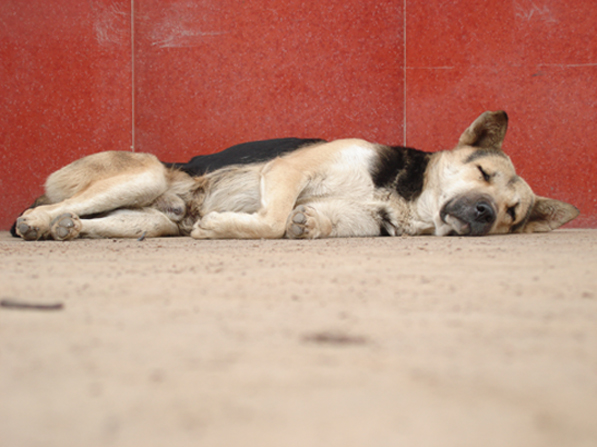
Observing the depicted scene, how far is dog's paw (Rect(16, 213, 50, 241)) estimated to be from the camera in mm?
2996

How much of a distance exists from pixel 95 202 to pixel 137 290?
7.64 ft

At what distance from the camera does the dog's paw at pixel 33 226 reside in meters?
3.00

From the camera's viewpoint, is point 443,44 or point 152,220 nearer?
point 152,220

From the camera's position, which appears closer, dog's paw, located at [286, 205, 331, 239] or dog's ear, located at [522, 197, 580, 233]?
dog's paw, located at [286, 205, 331, 239]

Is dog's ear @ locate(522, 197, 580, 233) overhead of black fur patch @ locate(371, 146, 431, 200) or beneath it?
beneath

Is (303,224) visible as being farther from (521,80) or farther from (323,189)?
(521,80)

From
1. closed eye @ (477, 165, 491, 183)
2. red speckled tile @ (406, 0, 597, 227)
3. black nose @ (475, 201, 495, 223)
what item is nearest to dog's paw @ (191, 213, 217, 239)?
black nose @ (475, 201, 495, 223)

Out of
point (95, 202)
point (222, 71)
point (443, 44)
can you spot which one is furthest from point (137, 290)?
point (443, 44)

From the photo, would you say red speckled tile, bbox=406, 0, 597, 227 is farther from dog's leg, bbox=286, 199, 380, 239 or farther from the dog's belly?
the dog's belly

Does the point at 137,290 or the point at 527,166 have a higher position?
the point at 527,166

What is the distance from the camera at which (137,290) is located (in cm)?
131

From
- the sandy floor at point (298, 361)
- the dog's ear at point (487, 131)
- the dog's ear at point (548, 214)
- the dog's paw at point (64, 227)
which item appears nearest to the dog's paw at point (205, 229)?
the dog's paw at point (64, 227)

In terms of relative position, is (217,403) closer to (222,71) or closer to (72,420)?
(72,420)

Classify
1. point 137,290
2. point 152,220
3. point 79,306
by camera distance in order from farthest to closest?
point 152,220 → point 137,290 → point 79,306
